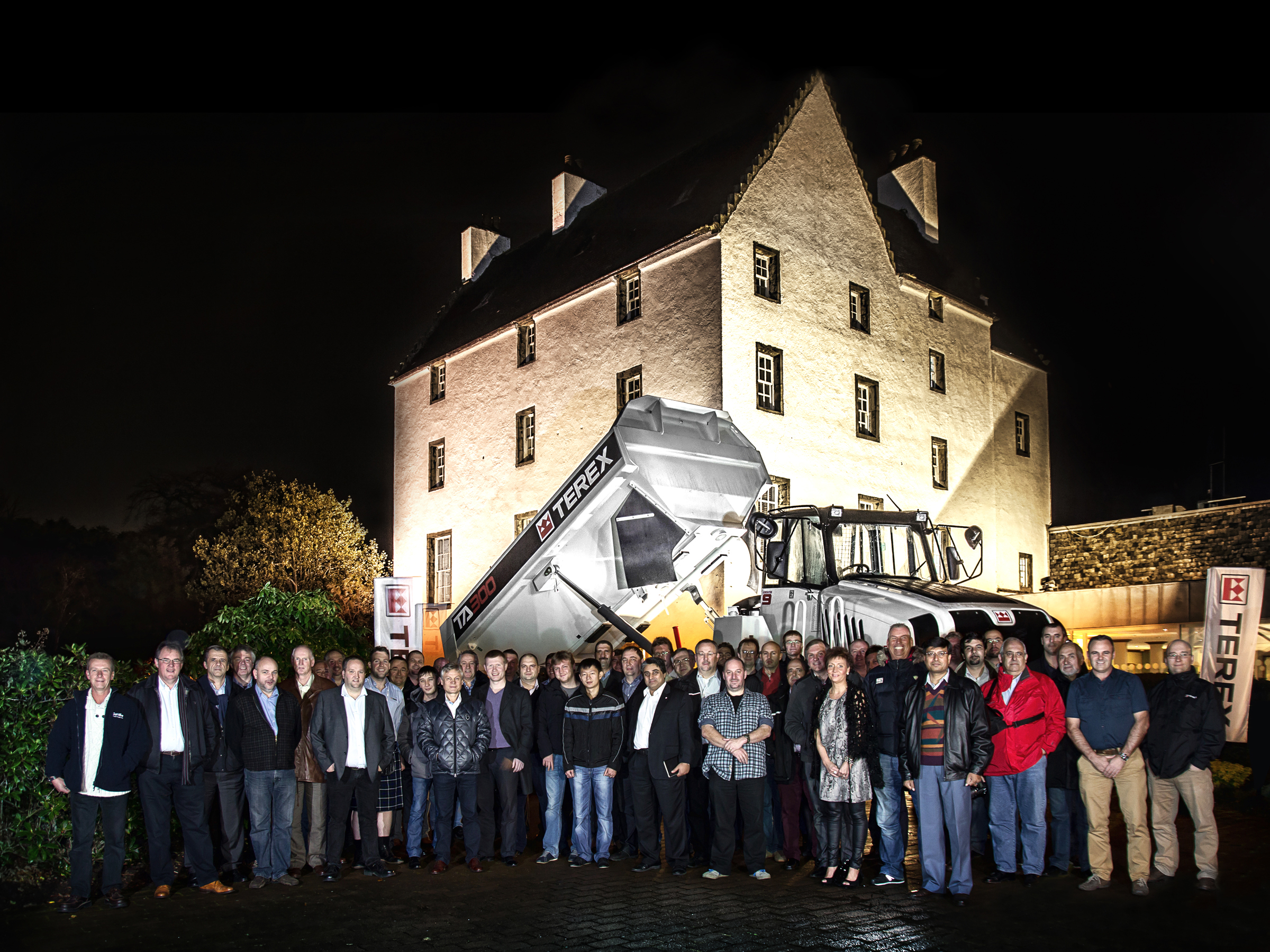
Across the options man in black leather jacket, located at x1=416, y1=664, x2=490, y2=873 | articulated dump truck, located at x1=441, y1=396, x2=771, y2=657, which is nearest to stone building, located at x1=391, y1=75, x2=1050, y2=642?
articulated dump truck, located at x1=441, y1=396, x2=771, y2=657

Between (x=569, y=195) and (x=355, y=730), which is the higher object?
(x=569, y=195)

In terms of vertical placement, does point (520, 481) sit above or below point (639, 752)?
Result: above

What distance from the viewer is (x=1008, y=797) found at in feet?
26.2

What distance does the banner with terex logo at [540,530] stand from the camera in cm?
1153

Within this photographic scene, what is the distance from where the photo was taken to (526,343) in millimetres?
26109

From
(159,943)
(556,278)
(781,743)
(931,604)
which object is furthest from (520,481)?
(159,943)

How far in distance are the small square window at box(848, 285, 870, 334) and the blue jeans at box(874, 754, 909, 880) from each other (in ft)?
54.5

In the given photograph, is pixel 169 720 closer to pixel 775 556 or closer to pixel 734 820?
pixel 734 820

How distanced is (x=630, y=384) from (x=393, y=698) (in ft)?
45.3

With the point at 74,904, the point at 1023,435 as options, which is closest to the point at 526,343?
the point at 1023,435

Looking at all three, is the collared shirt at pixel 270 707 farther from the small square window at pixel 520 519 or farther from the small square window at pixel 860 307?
the small square window at pixel 860 307

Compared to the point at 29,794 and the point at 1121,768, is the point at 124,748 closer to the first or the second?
the point at 29,794

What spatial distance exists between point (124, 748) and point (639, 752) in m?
3.96

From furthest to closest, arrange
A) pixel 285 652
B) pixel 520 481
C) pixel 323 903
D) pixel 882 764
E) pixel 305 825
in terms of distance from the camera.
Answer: pixel 520 481, pixel 285 652, pixel 305 825, pixel 882 764, pixel 323 903
